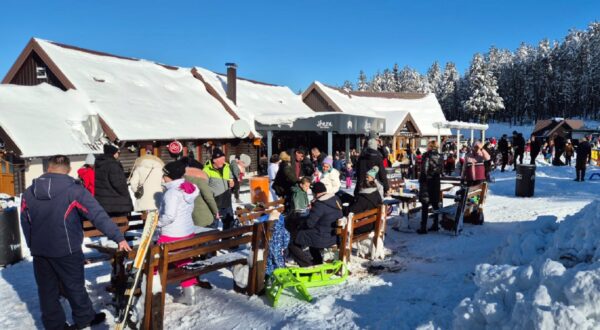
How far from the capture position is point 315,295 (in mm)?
5133

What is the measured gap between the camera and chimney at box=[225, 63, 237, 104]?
74.2ft

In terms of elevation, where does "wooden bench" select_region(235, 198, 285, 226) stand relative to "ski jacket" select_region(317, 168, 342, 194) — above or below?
below

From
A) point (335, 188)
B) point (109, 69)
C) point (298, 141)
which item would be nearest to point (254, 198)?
point (335, 188)

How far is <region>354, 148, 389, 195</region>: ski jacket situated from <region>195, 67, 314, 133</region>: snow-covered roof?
36.8 feet

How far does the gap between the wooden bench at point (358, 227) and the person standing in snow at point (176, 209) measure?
2.06 metres

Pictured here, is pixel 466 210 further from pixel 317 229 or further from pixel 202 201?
pixel 202 201

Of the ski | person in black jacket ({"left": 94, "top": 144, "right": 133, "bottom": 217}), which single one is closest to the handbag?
person in black jacket ({"left": 94, "top": 144, "right": 133, "bottom": 217})

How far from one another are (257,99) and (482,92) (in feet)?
178

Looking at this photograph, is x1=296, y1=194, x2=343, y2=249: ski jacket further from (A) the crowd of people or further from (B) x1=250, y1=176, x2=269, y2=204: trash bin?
(B) x1=250, y1=176, x2=269, y2=204: trash bin

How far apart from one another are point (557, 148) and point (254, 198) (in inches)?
639

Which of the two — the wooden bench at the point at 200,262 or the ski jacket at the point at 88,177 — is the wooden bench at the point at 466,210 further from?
the ski jacket at the point at 88,177

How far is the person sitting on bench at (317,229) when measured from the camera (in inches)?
233

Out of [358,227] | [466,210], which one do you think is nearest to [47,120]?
[358,227]

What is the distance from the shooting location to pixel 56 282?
4234 mm
